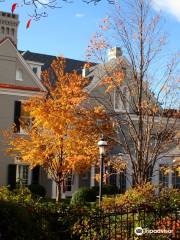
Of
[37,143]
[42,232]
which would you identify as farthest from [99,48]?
[42,232]

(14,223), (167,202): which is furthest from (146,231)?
(14,223)

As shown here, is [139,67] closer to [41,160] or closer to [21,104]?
[41,160]

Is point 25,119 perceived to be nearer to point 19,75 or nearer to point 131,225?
point 19,75

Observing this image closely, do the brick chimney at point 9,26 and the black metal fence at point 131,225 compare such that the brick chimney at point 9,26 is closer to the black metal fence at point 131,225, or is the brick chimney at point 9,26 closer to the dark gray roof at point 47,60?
the dark gray roof at point 47,60

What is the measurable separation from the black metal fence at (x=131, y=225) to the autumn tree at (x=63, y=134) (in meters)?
9.72

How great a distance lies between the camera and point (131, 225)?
1002cm

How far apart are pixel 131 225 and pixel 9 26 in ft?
75.5

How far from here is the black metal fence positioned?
370 inches

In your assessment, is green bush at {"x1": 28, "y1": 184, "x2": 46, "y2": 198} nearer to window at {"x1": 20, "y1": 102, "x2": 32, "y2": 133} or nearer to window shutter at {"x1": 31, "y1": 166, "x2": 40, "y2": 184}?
window shutter at {"x1": 31, "y1": 166, "x2": 40, "y2": 184}

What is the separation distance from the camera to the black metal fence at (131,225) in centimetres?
939

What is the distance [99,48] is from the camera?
1694cm

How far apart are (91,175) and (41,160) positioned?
306 inches

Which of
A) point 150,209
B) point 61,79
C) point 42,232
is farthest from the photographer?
point 61,79

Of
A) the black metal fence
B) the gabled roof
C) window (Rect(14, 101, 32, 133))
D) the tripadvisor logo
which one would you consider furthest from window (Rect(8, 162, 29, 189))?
the tripadvisor logo
